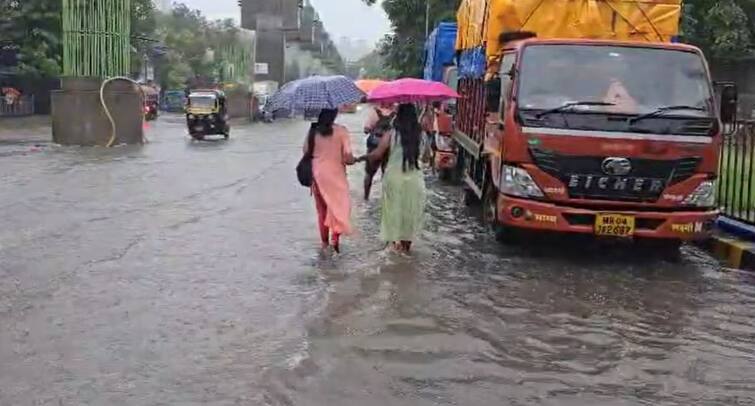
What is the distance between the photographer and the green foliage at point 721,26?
2092 centimetres

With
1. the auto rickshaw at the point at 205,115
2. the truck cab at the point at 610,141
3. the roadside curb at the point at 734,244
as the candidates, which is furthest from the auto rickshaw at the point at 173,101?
the truck cab at the point at 610,141

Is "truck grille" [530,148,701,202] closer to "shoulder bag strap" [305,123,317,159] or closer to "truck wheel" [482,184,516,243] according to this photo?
"truck wheel" [482,184,516,243]

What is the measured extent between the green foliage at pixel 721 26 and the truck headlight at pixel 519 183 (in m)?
13.7

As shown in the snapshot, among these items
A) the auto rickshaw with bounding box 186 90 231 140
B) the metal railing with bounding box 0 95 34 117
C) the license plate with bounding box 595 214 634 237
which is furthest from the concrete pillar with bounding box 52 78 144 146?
the license plate with bounding box 595 214 634 237

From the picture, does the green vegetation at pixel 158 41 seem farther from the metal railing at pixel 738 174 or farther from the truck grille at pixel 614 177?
the truck grille at pixel 614 177

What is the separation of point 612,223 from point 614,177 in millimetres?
434

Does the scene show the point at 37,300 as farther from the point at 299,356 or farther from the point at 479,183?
the point at 479,183

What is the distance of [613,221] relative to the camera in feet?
28.5

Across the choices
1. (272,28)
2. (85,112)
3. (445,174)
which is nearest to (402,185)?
(445,174)

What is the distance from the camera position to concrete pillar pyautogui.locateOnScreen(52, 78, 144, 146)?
26641 millimetres

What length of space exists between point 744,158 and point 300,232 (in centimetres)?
498

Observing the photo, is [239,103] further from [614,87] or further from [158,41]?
[614,87]

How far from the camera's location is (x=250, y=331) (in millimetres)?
6391

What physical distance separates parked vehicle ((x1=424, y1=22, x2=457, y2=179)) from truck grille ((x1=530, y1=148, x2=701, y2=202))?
788 centimetres
